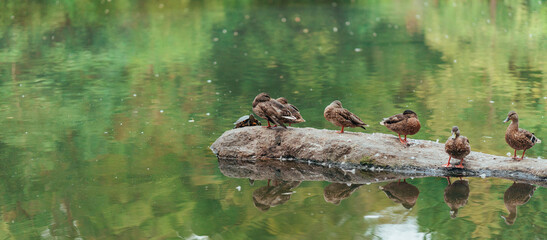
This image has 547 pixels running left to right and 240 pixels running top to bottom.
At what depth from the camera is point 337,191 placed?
8172 millimetres

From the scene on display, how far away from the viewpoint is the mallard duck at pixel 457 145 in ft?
26.6

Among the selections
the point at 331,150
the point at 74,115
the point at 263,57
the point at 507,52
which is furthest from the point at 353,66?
the point at 331,150

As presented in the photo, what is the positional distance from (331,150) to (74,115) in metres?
6.28

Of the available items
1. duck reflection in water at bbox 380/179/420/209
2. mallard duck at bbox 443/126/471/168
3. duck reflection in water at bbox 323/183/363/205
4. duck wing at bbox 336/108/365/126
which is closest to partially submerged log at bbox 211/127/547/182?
duck wing at bbox 336/108/365/126

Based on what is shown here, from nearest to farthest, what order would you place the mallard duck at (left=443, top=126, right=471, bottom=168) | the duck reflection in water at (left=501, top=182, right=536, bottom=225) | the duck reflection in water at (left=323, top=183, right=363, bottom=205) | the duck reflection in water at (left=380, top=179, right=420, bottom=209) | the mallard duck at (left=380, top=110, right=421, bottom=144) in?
the duck reflection in water at (left=501, top=182, right=536, bottom=225), the duck reflection in water at (left=380, top=179, right=420, bottom=209), the duck reflection in water at (left=323, top=183, right=363, bottom=205), the mallard duck at (left=443, top=126, right=471, bottom=168), the mallard duck at (left=380, top=110, right=421, bottom=144)

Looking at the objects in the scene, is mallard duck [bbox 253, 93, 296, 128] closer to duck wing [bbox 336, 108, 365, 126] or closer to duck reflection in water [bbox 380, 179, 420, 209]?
duck wing [bbox 336, 108, 365, 126]

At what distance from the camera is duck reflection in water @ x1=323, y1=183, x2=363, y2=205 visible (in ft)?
26.0

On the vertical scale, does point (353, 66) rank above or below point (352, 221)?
below

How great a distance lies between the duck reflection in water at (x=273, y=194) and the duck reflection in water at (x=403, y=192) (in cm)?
120

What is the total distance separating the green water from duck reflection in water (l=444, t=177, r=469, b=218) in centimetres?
10

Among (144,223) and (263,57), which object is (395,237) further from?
(263,57)

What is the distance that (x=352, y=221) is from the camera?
7203mm

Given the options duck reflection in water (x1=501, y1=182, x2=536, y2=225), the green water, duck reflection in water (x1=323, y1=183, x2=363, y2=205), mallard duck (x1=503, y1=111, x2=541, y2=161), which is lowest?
the green water

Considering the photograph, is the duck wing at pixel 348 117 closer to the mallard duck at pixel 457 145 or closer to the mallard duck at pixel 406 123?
the mallard duck at pixel 406 123
